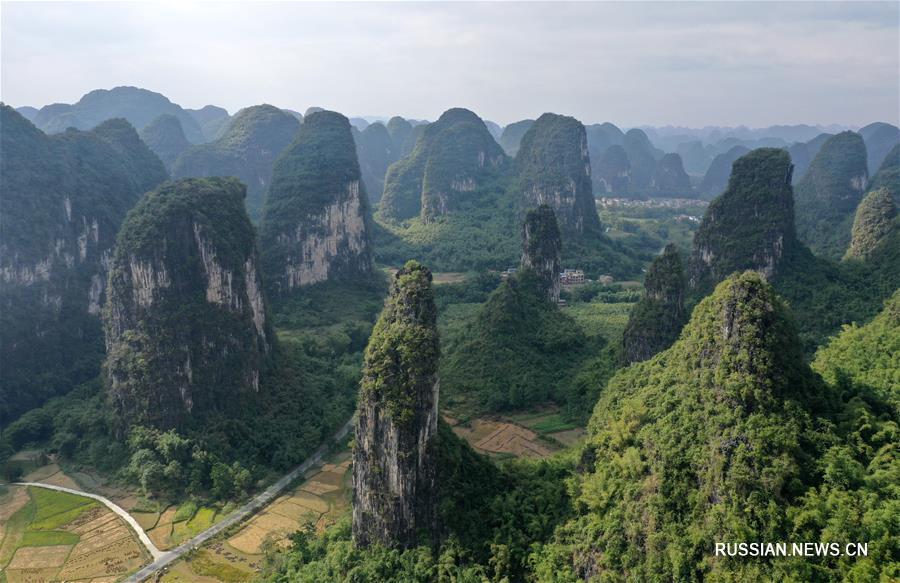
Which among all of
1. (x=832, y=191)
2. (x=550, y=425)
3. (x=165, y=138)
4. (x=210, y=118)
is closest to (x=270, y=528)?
(x=550, y=425)

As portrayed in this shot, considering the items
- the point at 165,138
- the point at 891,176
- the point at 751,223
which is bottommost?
the point at 751,223

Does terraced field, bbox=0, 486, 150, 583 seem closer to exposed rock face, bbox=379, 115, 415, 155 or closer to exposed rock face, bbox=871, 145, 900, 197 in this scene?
exposed rock face, bbox=871, 145, 900, 197

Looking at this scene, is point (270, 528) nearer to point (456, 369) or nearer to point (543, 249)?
point (456, 369)

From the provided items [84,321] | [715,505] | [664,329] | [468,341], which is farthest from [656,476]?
[84,321]

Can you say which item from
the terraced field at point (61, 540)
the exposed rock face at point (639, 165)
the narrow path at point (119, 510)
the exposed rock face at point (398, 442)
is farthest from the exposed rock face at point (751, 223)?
the exposed rock face at point (639, 165)

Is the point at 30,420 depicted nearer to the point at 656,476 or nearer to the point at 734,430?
the point at 656,476
